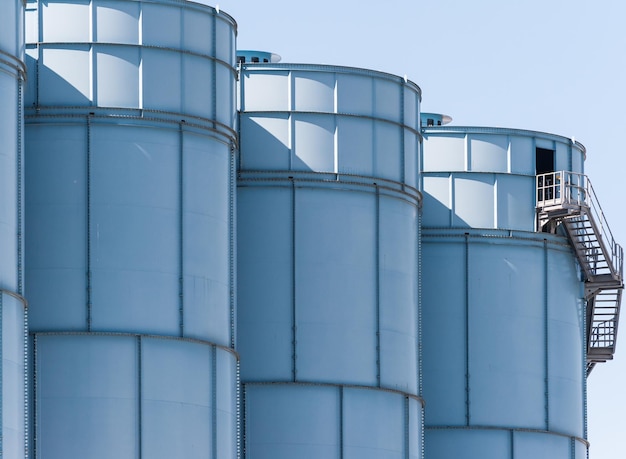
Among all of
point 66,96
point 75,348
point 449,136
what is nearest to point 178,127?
point 66,96

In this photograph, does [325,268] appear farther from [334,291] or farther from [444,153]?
[444,153]

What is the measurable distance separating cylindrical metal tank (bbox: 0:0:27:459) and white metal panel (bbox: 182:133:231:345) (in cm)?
548

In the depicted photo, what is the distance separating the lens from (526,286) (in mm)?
63625

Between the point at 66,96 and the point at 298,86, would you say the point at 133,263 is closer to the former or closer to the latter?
the point at 66,96

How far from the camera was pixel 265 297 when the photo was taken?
5497 cm

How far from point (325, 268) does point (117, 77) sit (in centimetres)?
920

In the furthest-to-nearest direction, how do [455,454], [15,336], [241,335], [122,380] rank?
[455,454] < [241,335] < [122,380] < [15,336]

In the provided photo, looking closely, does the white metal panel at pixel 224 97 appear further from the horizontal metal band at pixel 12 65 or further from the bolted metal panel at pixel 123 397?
the horizontal metal band at pixel 12 65

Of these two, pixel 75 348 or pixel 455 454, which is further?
pixel 455 454

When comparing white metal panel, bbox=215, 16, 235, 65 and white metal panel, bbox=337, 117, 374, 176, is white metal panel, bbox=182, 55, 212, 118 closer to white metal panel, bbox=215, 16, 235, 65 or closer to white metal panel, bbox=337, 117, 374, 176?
white metal panel, bbox=215, 16, 235, 65

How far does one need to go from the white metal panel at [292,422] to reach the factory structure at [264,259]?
6 cm

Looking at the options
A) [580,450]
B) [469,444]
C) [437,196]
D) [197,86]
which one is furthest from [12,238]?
[580,450]

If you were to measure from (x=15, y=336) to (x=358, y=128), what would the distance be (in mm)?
16104

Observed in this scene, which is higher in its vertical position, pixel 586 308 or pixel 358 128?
pixel 358 128
